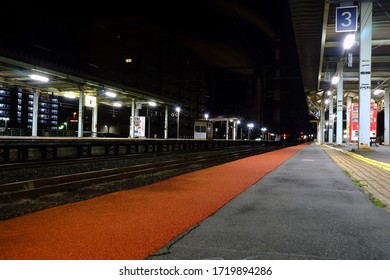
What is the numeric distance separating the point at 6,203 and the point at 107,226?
132 inches

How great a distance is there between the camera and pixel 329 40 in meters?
25.6

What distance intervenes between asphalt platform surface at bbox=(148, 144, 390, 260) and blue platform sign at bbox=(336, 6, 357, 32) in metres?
11.7

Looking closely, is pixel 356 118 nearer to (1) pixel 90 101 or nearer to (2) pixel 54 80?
(1) pixel 90 101

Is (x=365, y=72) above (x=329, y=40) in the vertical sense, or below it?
below

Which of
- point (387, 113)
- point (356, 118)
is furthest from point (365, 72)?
point (387, 113)

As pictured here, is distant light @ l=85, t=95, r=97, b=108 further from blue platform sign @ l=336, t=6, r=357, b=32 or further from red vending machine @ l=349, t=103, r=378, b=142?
red vending machine @ l=349, t=103, r=378, b=142

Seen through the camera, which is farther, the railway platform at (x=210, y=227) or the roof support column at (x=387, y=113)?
the roof support column at (x=387, y=113)

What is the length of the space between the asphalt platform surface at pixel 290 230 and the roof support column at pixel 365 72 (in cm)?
1233

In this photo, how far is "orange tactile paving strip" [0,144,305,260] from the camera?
3482mm

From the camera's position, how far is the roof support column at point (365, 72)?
1758 cm

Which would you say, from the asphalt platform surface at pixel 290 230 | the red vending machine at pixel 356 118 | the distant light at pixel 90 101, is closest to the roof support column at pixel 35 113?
the distant light at pixel 90 101

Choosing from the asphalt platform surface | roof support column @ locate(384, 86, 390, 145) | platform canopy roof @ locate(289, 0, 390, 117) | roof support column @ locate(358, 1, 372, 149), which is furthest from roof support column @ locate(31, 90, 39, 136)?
roof support column @ locate(384, 86, 390, 145)

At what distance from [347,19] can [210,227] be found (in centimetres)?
1532

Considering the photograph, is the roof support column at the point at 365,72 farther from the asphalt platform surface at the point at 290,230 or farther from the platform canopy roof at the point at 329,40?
the asphalt platform surface at the point at 290,230
